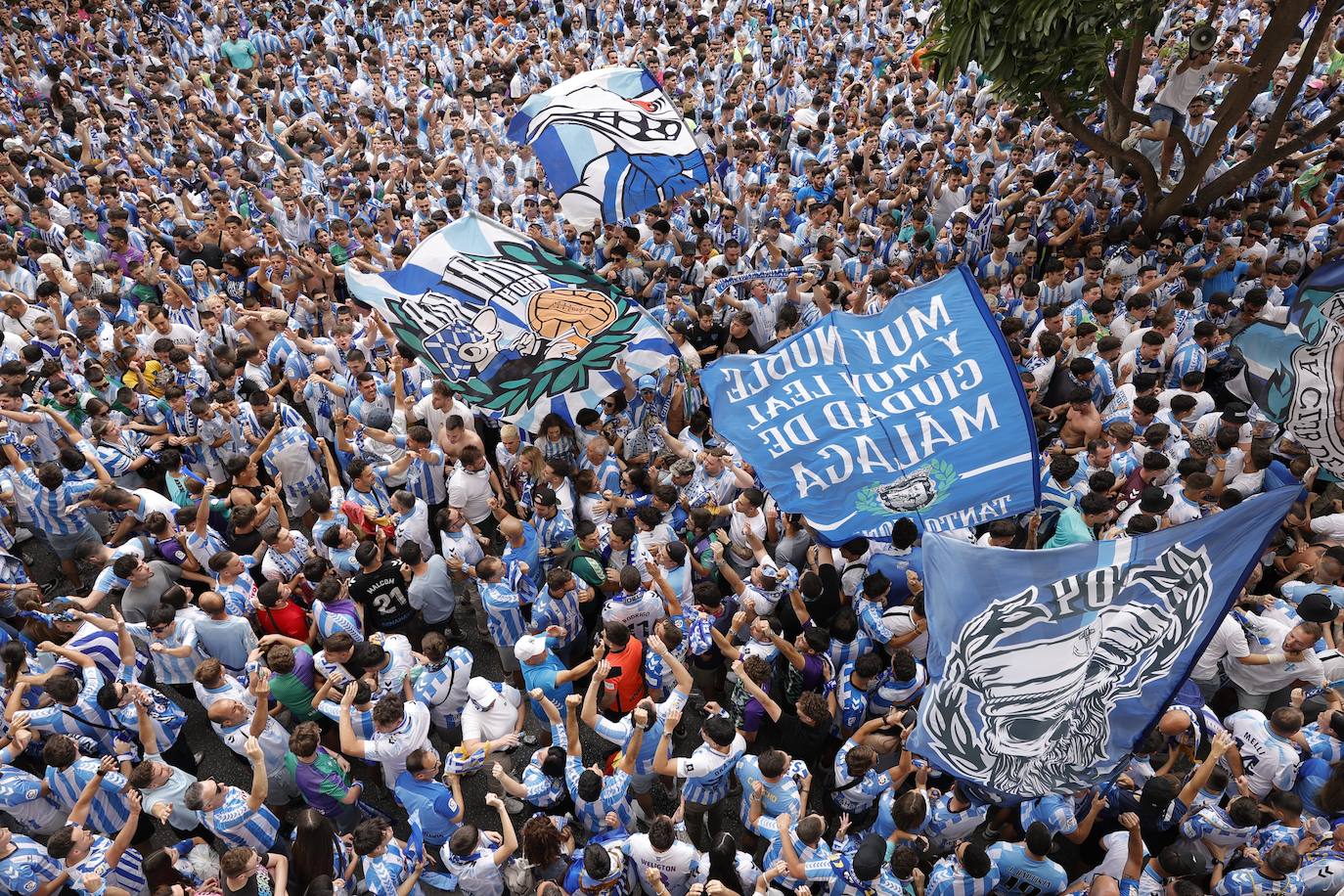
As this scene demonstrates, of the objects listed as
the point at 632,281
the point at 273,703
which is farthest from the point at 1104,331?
the point at 273,703

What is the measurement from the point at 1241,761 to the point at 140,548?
7747 millimetres

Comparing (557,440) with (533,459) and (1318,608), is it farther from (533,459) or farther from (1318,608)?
(1318,608)

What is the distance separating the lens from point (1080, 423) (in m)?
8.29

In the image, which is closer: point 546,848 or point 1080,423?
point 546,848

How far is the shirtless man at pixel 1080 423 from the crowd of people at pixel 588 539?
75 millimetres

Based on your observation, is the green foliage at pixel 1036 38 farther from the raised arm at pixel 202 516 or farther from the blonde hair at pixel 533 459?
the raised arm at pixel 202 516

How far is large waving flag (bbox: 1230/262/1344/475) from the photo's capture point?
241 inches

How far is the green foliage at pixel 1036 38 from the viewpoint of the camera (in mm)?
9016

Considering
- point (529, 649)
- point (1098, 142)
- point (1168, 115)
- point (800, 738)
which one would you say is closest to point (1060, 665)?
point (800, 738)

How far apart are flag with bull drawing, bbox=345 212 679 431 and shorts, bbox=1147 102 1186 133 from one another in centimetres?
779

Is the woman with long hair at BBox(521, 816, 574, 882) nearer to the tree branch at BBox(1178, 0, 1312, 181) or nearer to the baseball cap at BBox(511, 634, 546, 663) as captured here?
the baseball cap at BBox(511, 634, 546, 663)

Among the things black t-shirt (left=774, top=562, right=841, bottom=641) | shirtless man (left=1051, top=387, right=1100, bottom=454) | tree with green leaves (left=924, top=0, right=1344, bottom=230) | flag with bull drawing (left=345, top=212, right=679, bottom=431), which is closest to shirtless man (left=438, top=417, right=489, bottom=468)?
flag with bull drawing (left=345, top=212, right=679, bottom=431)

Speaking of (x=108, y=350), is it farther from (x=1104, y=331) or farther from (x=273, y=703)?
(x=1104, y=331)

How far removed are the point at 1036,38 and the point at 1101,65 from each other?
1206 millimetres
